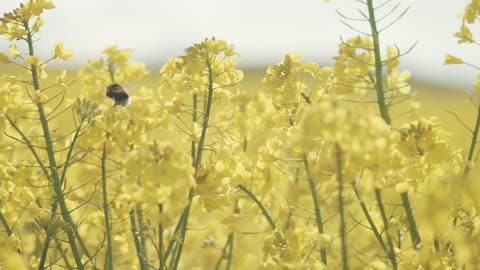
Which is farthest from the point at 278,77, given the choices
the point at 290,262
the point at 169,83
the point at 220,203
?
the point at 290,262

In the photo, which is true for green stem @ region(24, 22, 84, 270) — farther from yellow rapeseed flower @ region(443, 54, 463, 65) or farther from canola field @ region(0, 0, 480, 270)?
yellow rapeseed flower @ region(443, 54, 463, 65)

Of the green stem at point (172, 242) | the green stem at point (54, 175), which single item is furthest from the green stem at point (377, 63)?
the green stem at point (54, 175)

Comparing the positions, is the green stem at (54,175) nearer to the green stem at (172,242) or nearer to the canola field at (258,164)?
the canola field at (258,164)

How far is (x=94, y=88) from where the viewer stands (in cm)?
488

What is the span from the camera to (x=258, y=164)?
3678mm

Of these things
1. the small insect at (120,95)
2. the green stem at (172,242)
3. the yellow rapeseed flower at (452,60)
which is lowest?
the green stem at (172,242)

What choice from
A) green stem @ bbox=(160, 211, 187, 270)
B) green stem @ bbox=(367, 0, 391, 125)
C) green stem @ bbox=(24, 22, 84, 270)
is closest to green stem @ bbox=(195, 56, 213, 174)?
green stem @ bbox=(160, 211, 187, 270)

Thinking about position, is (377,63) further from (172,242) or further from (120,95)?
(120,95)

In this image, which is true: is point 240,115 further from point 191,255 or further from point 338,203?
point 338,203

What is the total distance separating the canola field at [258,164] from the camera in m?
2.31

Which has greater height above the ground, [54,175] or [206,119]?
[206,119]

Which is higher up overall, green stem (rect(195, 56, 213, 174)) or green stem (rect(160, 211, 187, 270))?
green stem (rect(195, 56, 213, 174))

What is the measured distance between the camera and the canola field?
2311 mm

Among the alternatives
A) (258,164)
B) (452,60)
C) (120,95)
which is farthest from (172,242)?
(452,60)
